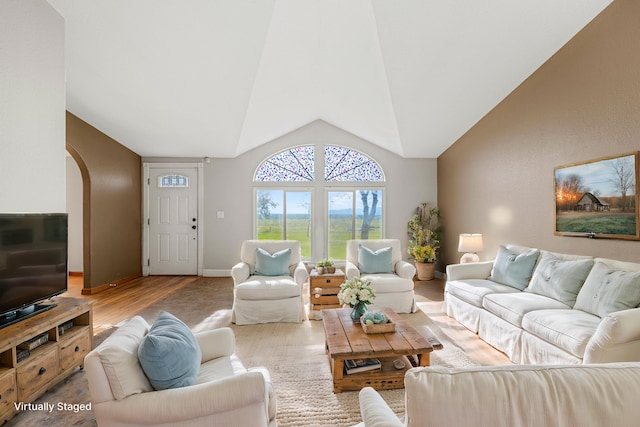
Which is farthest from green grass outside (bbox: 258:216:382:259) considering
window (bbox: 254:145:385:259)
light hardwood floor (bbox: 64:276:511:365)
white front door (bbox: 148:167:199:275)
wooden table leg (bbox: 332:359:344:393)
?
wooden table leg (bbox: 332:359:344:393)

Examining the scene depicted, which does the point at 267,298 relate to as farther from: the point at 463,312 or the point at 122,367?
the point at 122,367

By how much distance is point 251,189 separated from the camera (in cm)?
614

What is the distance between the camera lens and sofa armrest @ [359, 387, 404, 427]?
0.89 meters

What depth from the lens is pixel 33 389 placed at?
2043mm

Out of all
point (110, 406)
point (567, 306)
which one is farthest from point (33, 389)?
point (567, 306)

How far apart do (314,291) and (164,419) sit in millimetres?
2618

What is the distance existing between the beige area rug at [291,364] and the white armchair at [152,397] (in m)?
0.73

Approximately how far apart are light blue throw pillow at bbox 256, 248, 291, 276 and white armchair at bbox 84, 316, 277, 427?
8.39 ft

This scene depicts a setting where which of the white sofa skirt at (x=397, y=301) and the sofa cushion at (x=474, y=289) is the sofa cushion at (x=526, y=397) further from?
the white sofa skirt at (x=397, y=301)

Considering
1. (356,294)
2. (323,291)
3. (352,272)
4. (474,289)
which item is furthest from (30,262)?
(474,289)

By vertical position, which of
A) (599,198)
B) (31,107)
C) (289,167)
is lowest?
(599,198)

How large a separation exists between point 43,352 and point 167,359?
1.53m

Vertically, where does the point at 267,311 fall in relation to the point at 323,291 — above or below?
below

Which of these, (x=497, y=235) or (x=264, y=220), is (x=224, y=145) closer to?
(x=264, y=220)
